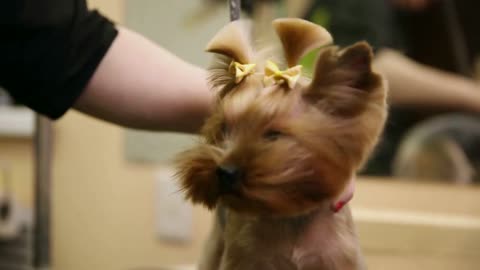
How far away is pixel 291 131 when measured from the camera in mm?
506

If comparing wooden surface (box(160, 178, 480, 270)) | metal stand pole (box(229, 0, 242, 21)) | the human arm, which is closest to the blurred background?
wooden surface (box(160, 178, 480, 270))

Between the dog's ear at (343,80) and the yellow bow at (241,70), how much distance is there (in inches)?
1.8

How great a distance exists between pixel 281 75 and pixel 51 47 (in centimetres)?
32

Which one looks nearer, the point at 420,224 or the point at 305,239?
the point at 305,239

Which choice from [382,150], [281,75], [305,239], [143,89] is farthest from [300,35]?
[382,150]

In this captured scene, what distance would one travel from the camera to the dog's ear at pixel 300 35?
506 mm

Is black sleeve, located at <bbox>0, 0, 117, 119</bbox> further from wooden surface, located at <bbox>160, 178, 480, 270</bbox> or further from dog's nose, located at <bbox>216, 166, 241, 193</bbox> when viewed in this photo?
wooden surface, located at <bbox>160, 178, 480, 270</bbox>

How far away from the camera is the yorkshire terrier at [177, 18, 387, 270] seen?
0.50 metres

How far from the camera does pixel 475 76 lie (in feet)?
4.09

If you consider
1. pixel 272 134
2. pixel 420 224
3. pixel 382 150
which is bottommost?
pixel 420 224

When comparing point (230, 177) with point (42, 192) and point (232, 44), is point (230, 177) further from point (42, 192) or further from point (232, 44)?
point (42, 192)

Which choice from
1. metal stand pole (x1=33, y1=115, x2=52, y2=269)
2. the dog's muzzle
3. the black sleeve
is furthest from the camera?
metal stand pole (x1=33, y1=115, x2=52, y2=269)

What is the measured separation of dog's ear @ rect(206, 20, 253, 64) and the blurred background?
630mm

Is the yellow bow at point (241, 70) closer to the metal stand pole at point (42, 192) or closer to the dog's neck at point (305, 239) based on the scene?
the dog's neck at point (305, 239)
